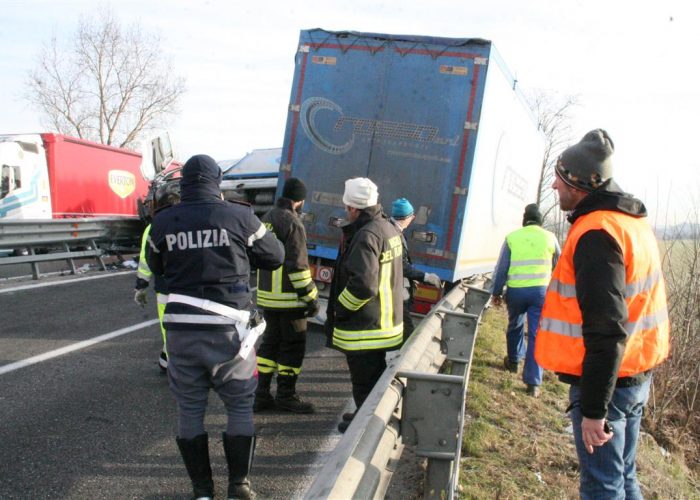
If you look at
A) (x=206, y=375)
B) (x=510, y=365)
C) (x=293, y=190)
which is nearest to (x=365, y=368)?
(x=206, y=375)

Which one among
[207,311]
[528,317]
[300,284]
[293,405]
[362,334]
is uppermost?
[207,311]

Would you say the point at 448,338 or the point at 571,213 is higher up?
the point at 571,213

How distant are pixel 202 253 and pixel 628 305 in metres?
2.06

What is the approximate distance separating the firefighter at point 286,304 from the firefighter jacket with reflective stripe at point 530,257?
101 inches

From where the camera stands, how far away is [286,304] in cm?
468

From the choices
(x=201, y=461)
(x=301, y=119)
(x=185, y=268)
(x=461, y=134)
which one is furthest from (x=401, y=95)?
(x=201, y=461)

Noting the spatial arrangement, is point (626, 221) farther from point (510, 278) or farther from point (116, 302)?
point (116, 302)

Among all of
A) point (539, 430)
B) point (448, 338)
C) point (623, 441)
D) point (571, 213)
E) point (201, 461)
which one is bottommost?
point (539, 430)

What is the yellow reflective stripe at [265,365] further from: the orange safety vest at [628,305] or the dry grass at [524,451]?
the orange safety vest at [628,305]

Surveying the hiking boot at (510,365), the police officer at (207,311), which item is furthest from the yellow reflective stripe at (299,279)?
the hiking boot at (510,365)

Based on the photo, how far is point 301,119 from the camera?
23.2ft

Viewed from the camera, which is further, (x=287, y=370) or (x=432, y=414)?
(x=287, y=370)

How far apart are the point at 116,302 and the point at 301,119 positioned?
4.08 meters

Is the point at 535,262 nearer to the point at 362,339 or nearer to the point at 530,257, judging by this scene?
the point at 530,257
